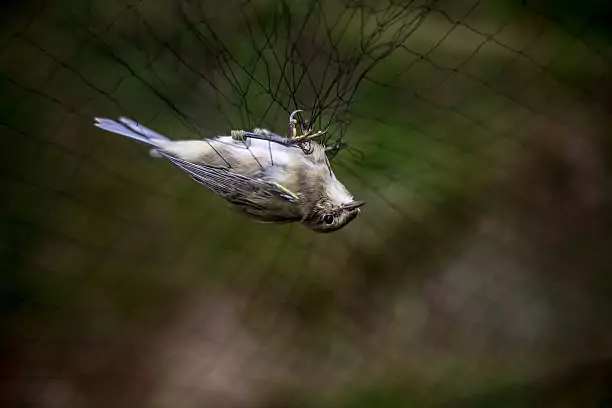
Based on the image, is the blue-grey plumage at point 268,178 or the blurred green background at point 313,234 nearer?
the blue-grey plumage at point 268,178

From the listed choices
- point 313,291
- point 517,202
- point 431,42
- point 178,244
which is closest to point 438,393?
point 313,291

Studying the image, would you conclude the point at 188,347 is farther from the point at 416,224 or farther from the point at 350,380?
the point at 416,224

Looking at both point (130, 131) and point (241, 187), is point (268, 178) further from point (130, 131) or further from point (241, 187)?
point (130, 131)

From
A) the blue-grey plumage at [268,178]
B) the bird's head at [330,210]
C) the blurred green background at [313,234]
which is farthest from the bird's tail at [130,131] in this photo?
the blurred green background at [313,234]

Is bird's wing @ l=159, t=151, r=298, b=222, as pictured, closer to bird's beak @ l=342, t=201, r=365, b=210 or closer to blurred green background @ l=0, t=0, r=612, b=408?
bird's beak @ l=342, t=201, r=365, b=210

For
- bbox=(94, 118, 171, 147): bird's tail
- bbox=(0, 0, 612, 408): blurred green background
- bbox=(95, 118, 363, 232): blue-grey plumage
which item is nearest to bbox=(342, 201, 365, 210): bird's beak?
bbox=(95, 118, 363, 232): blue-grey plumage

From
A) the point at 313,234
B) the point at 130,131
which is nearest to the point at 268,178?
the point at 130,131

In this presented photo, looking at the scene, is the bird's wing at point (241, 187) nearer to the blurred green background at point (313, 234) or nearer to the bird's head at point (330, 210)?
the bird's head at point (330, 210)
